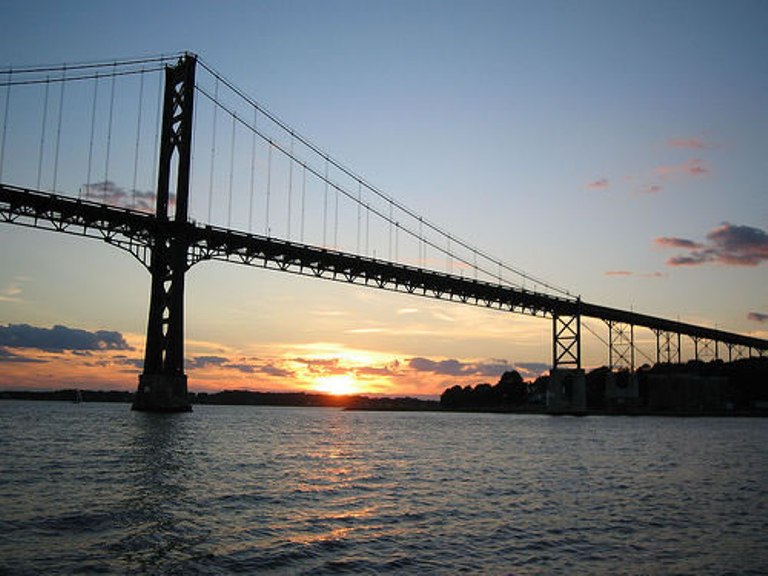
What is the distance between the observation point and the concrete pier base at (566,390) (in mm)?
103875

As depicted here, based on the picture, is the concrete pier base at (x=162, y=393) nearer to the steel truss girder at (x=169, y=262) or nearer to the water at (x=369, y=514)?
the steel truss girder at (x=169, y=262)

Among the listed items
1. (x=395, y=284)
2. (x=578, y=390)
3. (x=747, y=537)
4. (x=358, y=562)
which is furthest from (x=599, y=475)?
(x=578, y=390)

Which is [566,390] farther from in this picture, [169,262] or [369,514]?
[369,514]

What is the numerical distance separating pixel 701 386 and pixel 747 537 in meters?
127

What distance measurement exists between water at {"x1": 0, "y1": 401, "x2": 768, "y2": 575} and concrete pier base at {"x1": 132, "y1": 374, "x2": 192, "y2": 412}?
2039 centimetres

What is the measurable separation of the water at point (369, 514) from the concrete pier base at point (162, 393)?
20392 mm

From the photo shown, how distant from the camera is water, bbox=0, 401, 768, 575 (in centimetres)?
1445

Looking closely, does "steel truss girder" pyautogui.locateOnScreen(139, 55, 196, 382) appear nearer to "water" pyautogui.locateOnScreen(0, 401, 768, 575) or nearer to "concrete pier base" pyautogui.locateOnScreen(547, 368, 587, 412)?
"water" pyautogui.locateOnScreen(0, 401, 768, 575)

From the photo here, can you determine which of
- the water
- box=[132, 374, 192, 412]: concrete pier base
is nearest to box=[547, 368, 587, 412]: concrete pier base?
box=[132, 374, 192, 412]: concrete pier base

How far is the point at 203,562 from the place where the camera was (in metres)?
13.9

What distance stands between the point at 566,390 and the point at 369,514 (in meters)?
94.6

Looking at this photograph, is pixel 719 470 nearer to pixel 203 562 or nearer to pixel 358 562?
pixel 358 562

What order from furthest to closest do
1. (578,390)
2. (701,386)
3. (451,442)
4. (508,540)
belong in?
(701,386) < (578,390) < (451,442) < (508,540)

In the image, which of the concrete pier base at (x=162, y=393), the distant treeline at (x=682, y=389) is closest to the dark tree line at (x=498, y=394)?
the distant treeline at (x=682, y=389)
